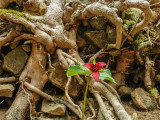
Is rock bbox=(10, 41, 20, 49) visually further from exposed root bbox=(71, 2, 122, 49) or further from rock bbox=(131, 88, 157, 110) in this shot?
rock bbox=(131, 88, 157, 110)

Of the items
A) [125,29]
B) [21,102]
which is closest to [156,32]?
[125,29]

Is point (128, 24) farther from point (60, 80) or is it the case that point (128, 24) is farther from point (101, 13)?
point (60, 80)

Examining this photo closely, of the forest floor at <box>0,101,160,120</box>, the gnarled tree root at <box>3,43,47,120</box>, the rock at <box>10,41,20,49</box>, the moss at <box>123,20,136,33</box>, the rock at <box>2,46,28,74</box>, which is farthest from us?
the moss at <box>123,20,136,33</box>

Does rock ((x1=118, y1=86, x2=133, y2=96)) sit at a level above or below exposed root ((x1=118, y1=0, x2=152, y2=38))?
below

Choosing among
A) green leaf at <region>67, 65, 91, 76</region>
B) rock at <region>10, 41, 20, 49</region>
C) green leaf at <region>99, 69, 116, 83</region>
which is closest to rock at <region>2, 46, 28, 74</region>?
rock at <region>10, 41, 20, 49</region>

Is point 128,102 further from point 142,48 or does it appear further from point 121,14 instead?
point 121,14

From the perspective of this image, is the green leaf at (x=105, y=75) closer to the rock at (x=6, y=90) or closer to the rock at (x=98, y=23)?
the rock at (x=6, y=90)
